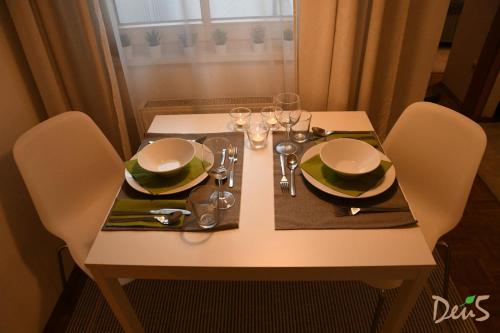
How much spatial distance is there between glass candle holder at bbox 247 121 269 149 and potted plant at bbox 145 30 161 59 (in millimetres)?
673

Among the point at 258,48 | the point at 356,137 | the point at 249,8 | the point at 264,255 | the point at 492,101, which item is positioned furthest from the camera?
the point at 492,101

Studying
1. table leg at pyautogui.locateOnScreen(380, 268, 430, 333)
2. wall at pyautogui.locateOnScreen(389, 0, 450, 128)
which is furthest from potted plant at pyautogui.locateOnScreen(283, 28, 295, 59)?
table leg at pyautogui.locateOnScreen(380, 268, 430, 333)

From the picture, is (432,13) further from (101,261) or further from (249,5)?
(101,261)

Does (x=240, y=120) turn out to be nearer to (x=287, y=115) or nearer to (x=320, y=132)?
(x=287, y=115)

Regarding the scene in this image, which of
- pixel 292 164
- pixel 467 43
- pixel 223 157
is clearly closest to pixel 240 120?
pixel 223 157

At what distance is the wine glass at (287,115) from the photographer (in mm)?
1304

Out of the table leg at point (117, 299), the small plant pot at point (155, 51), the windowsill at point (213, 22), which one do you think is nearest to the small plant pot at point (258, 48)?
the windowsill at point (213, 22)

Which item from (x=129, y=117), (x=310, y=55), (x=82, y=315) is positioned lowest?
(x=82, y=315)

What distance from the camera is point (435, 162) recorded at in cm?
127

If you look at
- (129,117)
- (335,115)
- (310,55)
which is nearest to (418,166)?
(335,115)

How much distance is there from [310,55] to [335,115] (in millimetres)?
348

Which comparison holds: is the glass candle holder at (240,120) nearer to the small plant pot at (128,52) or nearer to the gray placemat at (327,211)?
the gray placemat at (327,211)

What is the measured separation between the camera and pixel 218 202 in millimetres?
1056

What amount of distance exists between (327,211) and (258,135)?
1.50 ft
